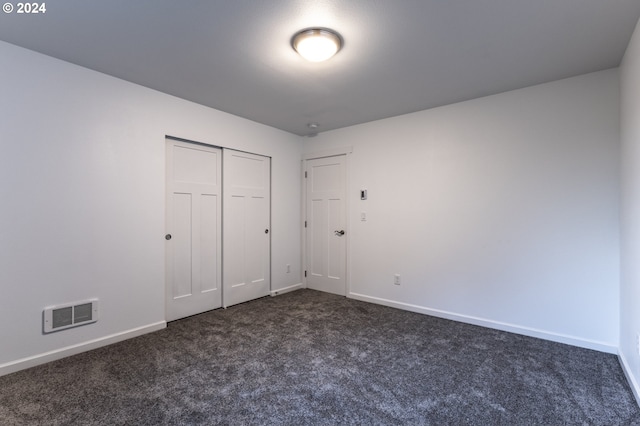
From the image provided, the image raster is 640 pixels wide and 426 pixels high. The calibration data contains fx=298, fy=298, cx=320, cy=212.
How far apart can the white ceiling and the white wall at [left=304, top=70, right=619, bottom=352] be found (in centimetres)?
40

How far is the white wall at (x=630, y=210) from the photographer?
2.03 meters

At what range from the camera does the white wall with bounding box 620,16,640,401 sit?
2025 millimetres

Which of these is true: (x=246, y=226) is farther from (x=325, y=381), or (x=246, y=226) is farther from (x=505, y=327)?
(x=505, y=327)

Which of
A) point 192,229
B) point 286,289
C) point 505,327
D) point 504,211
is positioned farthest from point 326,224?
point 505,327

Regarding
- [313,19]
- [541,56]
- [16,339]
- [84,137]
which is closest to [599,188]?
[541,56]

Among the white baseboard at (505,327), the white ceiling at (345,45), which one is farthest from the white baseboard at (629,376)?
the white ceiling at (345,45)

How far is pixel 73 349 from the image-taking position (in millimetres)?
2570

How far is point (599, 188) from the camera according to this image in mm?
2693

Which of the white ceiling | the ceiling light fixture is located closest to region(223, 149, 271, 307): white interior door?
the white ceiling

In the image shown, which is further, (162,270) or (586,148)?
(162,270)

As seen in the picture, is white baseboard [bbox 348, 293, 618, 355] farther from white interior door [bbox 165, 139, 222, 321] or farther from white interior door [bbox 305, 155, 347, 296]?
white interior door [bbox 165, 139, 222, 321]

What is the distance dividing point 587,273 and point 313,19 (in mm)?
3197

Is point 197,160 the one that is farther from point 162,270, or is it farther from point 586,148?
point 586,148

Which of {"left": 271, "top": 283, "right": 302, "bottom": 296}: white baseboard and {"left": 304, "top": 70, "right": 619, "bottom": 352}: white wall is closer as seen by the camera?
{"left": 304, "top": 70, "right": 619, "bottom": 352}: white wall
